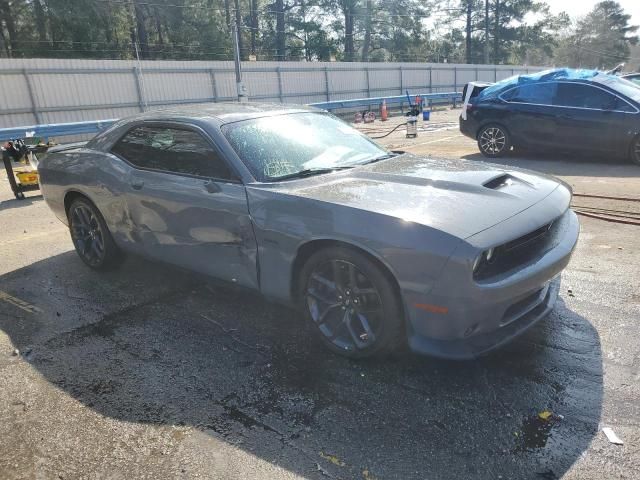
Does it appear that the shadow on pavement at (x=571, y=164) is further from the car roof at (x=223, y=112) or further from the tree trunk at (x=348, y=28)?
the tree trunk at (x=348, y=28)

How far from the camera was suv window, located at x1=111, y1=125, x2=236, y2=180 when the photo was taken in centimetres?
375

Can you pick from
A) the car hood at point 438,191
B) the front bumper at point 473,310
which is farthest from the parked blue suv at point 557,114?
the front bumper at point 473,310

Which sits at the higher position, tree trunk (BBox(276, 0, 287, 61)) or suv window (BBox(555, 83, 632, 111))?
tree trunk (BBox(276, 0, 287, 61))

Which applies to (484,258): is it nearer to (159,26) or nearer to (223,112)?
(223,112)

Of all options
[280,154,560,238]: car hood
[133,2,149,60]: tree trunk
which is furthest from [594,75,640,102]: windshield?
[133,2,149,60]: tree trunk

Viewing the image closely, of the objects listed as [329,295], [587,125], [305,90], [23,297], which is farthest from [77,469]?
[305,90]

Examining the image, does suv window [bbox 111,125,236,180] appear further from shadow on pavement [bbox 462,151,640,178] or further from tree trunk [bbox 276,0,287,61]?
tree trunk [bbox 276,0,287,61]

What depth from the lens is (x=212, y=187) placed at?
3.64m

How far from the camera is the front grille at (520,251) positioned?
109 inches

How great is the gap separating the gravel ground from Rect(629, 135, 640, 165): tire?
5295 millimetres

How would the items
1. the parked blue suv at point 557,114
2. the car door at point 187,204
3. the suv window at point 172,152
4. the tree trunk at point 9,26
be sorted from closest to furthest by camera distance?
the car door at point 187,204 → the suv window at point 172,152 → the parked blue suv at point 557,114 → the tree trunk at point 9,26

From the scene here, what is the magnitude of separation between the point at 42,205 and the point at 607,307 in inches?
308

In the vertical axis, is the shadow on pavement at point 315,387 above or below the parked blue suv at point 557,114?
below

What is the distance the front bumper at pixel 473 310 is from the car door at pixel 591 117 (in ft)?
22.8
